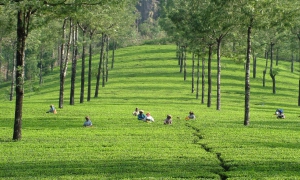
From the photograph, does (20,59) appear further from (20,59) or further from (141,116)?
(141,116)

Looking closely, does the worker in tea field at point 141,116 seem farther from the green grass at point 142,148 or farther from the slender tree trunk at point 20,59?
the slender tree trunk at point 20,59

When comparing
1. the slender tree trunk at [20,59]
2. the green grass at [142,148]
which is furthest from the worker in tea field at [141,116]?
the slender tree trunk at [20,59]

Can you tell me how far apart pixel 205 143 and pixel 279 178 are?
1188cm

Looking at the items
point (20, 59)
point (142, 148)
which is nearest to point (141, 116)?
point (20, 59)

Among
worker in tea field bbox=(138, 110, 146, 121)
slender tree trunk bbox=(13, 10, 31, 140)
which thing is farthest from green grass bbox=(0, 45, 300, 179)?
slender tree trunk bbox=(13, 10, 31, 140)

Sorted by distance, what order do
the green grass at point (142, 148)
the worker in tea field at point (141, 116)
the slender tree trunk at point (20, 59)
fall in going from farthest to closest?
the worker in tea field at point (141, 116)
the slender tree trunk at point (20, 59)
the green grass at point (142, 148)

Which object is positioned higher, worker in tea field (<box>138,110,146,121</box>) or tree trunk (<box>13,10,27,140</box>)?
tree trunk (<box>13,10,27,140</box>)

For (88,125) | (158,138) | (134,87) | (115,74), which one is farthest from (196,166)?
(115,74)

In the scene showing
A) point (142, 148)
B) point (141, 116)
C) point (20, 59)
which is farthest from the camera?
point (141, 116)

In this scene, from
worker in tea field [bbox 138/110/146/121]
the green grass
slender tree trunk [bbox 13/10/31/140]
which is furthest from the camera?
worker in tea field [bbox 138/110/146/121]

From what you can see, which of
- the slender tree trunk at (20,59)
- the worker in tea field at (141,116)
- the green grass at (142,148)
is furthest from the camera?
the worker in tea field at (141,116)

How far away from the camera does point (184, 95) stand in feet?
324

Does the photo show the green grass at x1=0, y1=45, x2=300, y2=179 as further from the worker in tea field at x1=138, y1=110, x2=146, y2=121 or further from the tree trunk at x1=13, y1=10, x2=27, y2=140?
the tree trunk at x1=13, y1=10, x2=27, y2=140

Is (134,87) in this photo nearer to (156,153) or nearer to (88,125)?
(88,125)
